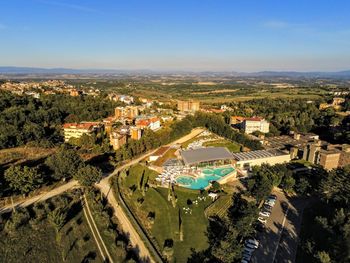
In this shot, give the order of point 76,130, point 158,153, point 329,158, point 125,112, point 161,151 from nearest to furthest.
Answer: point 329,158
point 158,153
point 161,151
point 76,130
point 125,112

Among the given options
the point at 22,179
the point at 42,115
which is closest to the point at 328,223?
the point at 22,179

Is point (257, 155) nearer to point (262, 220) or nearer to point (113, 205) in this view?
point (262, 220)

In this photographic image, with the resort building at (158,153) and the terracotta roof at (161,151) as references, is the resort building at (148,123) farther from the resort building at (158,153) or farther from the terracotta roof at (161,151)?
the resort building at (158,153)

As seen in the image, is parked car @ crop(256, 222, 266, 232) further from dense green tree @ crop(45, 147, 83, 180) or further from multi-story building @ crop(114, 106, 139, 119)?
multi-story building @ crop(114, 106, 139, 119)

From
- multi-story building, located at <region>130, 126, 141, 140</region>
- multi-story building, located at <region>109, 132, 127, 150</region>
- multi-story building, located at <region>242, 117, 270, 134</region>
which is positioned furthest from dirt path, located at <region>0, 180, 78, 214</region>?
multi-story building, located at <region>242, 117, 270, 134</region>

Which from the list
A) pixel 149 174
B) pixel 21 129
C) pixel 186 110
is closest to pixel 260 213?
pixel 149 174

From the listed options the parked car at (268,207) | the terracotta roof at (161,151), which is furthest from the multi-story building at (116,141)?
the parked car at (268,207)
